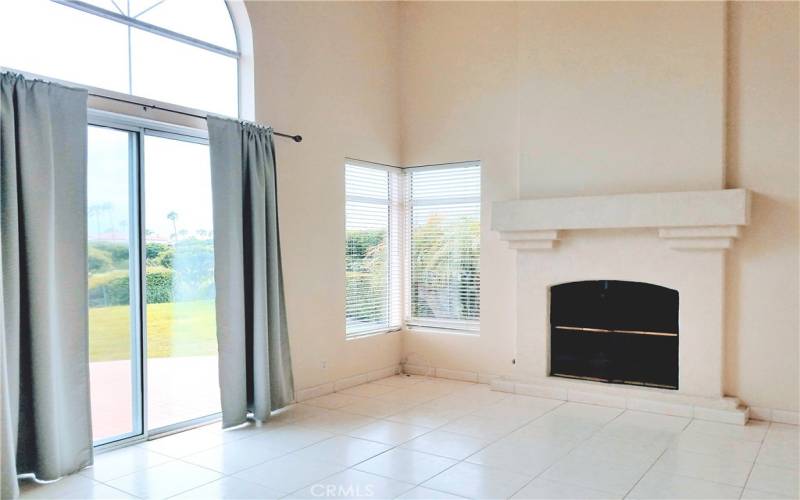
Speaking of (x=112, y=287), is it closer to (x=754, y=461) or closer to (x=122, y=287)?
(x=122, y=287)

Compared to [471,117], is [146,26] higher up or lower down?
higher up

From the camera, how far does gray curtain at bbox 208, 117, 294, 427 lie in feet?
14.9

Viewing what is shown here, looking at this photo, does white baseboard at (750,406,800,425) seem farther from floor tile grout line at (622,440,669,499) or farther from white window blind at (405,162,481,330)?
white window blind at (405,162,481,330)

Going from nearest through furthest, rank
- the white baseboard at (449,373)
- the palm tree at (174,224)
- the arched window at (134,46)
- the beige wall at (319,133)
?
the arched window at (134,46)
the palm tree at (174,224)
the beige wall at (319,133)
the white baseboard at (449,373)

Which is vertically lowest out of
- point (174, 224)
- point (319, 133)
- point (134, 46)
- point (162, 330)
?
point (162, 330)

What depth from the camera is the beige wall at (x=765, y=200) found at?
185 inches

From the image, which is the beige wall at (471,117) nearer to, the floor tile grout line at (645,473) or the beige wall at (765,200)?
the beige wall at (765,200)

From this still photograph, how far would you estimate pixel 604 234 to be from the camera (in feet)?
17.6

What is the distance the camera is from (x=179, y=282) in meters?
4.55

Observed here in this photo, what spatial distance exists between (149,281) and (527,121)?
3507 millimetres

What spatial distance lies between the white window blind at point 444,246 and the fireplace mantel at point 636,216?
0.60 m

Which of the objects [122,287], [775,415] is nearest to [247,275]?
[122,287]

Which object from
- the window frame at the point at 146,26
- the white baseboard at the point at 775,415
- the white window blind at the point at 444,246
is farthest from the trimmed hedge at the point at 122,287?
the white baseboard at the point at 775,415

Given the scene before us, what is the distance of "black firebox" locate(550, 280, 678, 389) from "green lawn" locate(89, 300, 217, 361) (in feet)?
9.98
